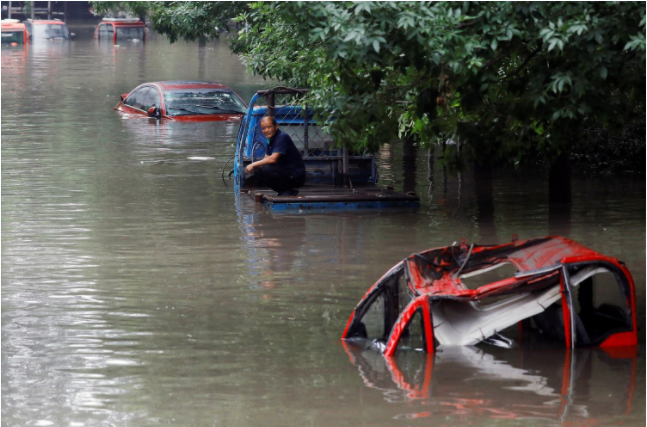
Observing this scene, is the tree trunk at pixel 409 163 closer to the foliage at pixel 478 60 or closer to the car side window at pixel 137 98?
the foliage at pixel 478 60

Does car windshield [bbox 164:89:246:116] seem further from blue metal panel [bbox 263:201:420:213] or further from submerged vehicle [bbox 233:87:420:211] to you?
blue metal panel [bbox 263:201:420:213]

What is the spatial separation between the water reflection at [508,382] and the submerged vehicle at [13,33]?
58157mm

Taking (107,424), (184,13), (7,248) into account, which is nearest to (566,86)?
(107,424)

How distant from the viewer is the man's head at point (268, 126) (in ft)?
44.2

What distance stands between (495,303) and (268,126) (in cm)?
635

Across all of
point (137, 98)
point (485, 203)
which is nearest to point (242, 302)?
point (485, 203)

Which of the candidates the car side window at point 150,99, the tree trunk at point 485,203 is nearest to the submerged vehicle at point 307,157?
the tree trunk at point 485,203

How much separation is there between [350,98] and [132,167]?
32.2 feet

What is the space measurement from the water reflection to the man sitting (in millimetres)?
6058

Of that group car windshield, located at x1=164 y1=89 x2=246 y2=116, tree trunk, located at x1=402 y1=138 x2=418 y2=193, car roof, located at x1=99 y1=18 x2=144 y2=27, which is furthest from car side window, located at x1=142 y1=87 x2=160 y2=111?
car roof, located at x1=99 y1=18 x2=144 y2=27

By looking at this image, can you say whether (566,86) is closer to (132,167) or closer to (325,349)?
(325,349)

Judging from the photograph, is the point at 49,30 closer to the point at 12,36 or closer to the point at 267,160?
the point at 12,36

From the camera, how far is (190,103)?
2478 centimetres

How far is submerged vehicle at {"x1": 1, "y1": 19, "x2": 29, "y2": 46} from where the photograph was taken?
61.6 meters
